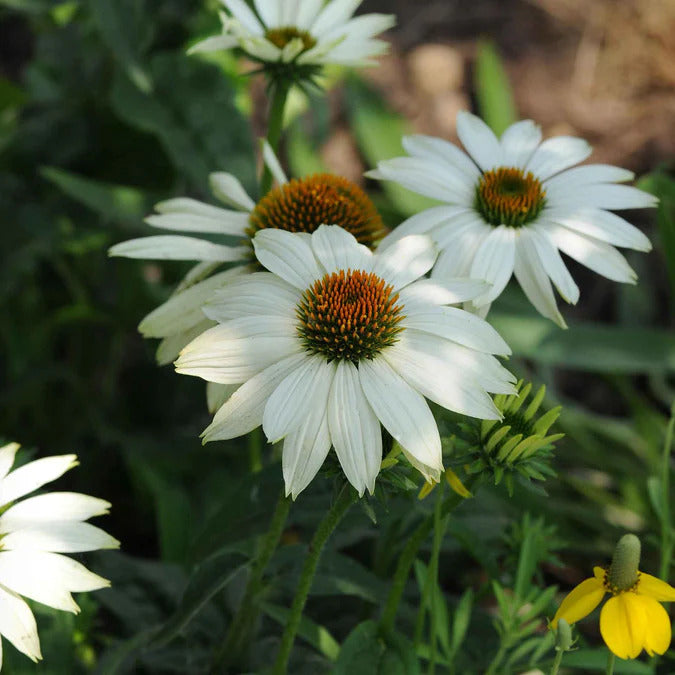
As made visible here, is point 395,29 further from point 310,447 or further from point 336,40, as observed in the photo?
point 310,447

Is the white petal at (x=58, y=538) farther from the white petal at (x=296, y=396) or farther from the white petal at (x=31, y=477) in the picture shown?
the white petal at (x=296, y=396)

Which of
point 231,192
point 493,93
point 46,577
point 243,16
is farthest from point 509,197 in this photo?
point 493,93

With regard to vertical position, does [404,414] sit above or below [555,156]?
below

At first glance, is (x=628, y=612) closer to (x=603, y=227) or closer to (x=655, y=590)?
(x=655, y=590)

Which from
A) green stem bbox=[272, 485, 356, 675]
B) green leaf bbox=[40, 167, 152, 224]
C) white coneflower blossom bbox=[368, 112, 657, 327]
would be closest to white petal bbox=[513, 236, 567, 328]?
white coneflower blossom bbox=[368, 112, 657, 327]

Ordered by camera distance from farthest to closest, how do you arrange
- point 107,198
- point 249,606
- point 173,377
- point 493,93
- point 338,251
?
point 493,93, point 173,377, point 107,198, point 249,606, point 338,251

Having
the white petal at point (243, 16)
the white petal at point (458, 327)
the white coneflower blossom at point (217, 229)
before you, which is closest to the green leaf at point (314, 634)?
the white coneflower blossom at point (217, 229)
